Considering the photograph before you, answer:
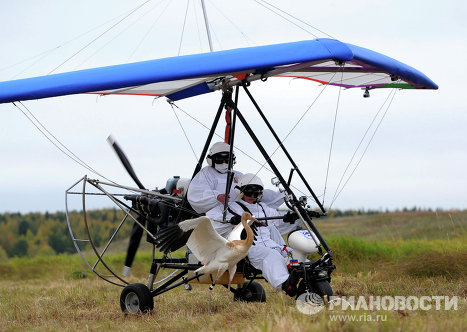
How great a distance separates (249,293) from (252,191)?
1.93 m

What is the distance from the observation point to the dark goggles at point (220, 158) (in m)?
8.24

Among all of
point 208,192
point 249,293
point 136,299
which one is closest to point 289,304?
point 249,293

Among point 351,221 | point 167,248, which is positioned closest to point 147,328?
point 167,248

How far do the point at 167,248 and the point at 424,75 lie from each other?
460cm

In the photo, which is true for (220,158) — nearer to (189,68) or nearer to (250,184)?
(250,184)

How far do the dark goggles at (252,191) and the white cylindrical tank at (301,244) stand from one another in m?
0.73

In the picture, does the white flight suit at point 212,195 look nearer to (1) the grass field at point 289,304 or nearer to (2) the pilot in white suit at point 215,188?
(2) the pilot in white suit at point 215,188

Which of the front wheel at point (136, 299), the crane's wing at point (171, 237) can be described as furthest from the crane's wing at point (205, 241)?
the front wheel at point (136, 299)

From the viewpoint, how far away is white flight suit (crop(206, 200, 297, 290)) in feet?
23.4

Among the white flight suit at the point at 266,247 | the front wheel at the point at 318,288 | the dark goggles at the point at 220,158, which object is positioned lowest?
the front wheel at the point at 318,288

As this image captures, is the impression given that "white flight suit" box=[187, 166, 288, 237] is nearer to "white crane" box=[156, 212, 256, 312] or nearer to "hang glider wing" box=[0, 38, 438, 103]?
"white crane" box=[156, 212, 256, 312]

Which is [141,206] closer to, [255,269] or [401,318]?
[255,269]

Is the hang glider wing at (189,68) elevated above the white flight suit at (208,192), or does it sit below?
above

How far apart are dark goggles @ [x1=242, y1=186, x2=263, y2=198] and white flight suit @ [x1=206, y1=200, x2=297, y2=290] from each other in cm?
12
